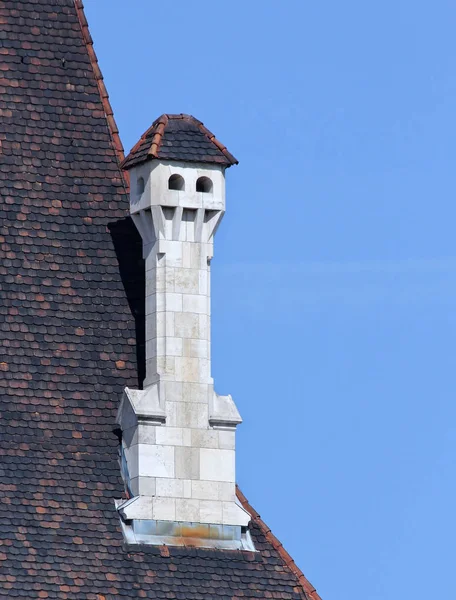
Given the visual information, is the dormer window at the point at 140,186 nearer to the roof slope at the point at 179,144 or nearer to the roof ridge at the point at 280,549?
the roof slope at the point at 179,144

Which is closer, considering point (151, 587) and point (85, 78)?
point (151, 587)

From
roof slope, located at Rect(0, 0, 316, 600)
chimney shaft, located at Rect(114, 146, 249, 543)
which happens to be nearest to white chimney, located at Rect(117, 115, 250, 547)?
chimney shaft, located at Rect(114, 146, 249, 543)

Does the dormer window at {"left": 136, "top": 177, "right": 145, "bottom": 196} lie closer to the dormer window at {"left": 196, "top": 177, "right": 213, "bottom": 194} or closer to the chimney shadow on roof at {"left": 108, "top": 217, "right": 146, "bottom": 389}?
the dormer window at {"left": 196, "top": 177, "right": 213, "bottom": 194}

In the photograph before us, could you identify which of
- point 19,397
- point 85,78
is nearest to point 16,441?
point 19,397

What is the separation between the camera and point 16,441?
52.1 m

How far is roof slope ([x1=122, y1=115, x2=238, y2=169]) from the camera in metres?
53.8

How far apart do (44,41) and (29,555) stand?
1067 centimetres

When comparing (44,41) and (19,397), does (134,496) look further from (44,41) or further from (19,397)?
(44,41)

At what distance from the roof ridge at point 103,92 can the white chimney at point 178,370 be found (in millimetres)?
1571

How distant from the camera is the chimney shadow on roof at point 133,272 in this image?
54.0 m

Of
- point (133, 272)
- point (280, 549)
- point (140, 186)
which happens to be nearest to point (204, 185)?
point (140, 186)

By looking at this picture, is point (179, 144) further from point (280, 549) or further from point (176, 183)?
point (280, 549)

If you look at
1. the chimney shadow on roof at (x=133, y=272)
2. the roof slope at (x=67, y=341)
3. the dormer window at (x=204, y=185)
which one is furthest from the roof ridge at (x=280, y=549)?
the dormer window at (x=204, y=185)

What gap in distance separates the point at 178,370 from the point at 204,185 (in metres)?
3.40
